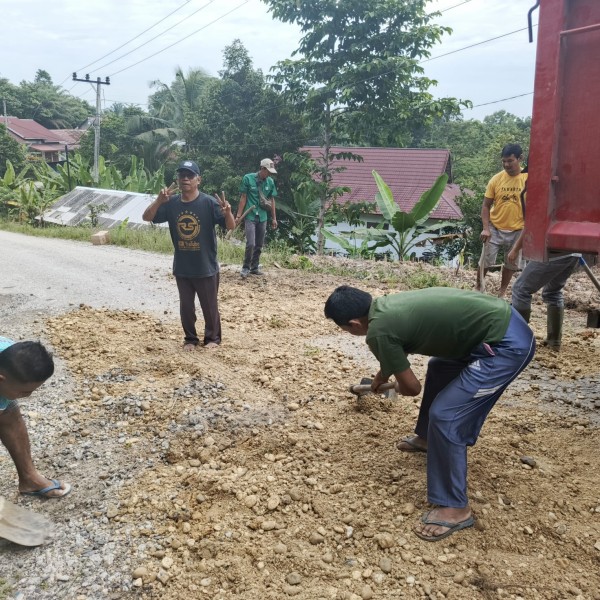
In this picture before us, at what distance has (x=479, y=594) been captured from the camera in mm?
2359

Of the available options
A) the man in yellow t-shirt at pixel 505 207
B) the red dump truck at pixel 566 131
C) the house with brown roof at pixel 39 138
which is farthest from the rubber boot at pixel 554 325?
the house with brown roof at pixel 39 138

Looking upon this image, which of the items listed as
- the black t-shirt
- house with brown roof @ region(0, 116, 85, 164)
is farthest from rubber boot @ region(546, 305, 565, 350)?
house with brown roof @ region(0, 116, 85, 164)

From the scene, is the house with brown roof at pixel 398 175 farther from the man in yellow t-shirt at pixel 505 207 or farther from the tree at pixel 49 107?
the tree at pixel 49 107

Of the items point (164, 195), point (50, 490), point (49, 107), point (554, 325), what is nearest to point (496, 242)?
point (554, 325)

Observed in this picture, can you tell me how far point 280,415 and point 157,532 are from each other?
1.28 meters

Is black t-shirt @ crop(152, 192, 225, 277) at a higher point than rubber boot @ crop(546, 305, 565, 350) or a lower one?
higher

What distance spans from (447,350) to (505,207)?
12.6 ft

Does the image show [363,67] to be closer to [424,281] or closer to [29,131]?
[424,281]

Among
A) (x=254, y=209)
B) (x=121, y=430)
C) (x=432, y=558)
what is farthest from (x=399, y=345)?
(x=254, y=209)

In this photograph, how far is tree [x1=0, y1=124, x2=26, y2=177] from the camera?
27094 millimetres

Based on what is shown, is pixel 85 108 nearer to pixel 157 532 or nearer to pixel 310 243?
pixel 310 243

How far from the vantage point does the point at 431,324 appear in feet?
8.58

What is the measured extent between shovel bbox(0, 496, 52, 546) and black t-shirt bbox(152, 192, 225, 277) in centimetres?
244

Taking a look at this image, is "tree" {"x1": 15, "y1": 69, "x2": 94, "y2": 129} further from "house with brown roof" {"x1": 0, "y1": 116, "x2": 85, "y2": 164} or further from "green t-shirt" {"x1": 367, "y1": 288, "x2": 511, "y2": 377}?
"green t-shirt" {"x1": 367, "y1": 288, "x2": 511, "y2": 377}
